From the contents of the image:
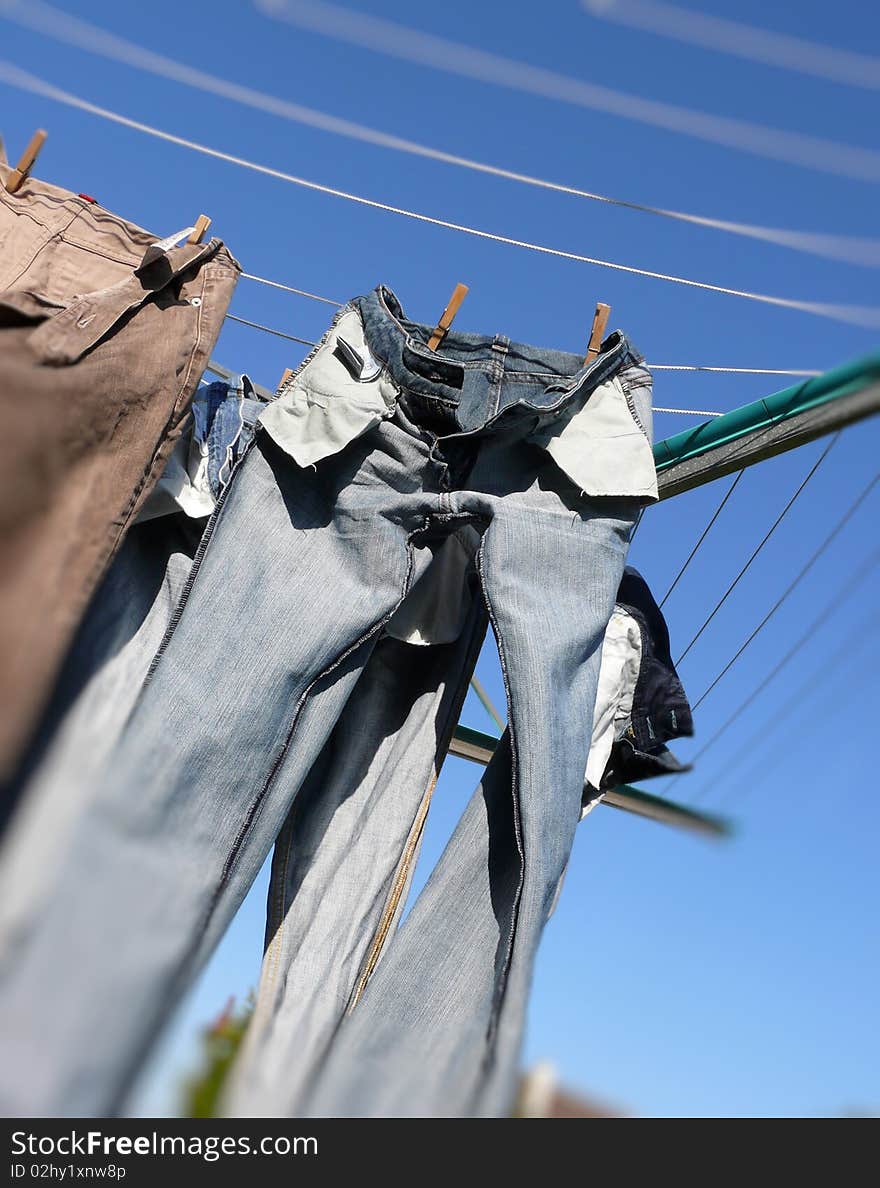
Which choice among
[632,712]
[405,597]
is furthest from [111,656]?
[632,712]

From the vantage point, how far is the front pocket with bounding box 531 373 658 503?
1468 millimetres

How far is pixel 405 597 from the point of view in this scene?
1483mm

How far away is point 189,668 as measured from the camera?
1.31m

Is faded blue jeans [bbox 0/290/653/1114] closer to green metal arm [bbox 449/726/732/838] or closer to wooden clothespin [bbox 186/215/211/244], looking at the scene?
wooden clothespin [bbox 186/215/211/244]

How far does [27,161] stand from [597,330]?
36.2 inches

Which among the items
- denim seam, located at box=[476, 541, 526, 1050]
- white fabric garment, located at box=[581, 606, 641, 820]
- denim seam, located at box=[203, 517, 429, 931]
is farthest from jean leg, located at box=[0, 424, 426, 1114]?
white fabric garment, located at box=[581, 606, 641, 820]

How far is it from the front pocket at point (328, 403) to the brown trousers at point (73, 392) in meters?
0.14

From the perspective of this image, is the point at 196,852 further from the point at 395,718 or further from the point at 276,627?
the point at 395,718

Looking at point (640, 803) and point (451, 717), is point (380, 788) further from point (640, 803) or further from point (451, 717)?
point (640, 803)

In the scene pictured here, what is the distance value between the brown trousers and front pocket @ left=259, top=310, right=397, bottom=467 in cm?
14

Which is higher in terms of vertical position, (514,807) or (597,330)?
(597,330)
